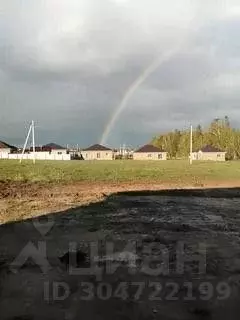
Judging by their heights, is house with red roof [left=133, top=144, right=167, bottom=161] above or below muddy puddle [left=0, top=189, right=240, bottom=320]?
above

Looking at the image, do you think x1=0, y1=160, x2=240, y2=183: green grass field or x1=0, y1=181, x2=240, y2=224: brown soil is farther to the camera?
x1=0, y1=160, x2=240, y2=183: green grass field

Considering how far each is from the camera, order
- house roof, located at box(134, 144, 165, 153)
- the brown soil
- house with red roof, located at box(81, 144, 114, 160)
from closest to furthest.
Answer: the brown soil, house roof, located at box(134, 144, 165, 153), house with red roof, located at box(81, 144, 114, 160)

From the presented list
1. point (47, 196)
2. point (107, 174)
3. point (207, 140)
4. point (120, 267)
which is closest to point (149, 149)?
point (207, 140)

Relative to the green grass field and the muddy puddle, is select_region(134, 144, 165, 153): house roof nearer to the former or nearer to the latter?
the green grass field

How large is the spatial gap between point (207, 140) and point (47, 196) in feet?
446

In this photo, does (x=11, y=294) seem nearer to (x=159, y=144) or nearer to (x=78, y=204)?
(x=78, y=204)

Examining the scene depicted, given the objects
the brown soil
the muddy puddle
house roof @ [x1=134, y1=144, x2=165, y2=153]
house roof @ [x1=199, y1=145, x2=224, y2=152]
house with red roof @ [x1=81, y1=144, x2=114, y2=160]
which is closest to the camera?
the muddy puddle

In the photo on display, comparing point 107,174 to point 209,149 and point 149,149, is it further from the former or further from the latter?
point 149,149

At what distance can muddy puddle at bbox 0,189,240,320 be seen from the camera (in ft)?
21.1

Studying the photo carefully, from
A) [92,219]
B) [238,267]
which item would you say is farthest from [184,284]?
[92,219]

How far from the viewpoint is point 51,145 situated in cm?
17750

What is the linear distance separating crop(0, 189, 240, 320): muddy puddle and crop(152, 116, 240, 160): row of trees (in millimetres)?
128901

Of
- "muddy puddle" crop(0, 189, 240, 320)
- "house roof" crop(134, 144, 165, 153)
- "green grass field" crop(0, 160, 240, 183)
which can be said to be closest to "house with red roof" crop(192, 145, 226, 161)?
"house roof" crop(134, 144, 165, 153)

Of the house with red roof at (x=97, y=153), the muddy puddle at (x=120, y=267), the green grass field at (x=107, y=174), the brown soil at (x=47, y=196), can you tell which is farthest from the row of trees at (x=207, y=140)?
the muddy puddle at (x=120, y=267)
